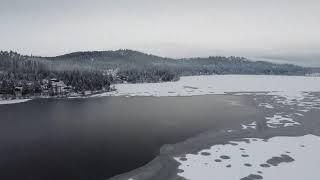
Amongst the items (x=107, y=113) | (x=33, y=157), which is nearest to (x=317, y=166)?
(x=33, y=157)

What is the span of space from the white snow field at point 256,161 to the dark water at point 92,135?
16.4 feet

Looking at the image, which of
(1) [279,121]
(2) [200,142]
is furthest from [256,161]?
(1) [279,121]

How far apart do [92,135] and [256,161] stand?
19.2 metres

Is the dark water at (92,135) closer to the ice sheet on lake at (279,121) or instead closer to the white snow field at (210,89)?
the ice sheet on lake at (279,121)

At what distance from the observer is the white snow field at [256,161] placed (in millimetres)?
24250

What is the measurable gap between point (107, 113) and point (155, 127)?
52.1 ft

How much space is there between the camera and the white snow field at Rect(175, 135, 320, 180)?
24250mm

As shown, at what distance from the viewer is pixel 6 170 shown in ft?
83.7

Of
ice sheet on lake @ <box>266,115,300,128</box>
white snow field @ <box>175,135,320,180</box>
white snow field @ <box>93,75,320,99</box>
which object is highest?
white snow field @ <box>93,75,320,99</box>

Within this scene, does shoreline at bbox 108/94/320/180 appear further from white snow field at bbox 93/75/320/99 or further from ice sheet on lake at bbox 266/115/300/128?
white snow field at bbox 93/75/320/99

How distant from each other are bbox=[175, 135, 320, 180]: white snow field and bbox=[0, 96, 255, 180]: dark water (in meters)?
5.00

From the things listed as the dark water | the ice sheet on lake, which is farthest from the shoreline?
the dark water

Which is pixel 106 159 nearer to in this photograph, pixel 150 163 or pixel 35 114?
pixel 150 163

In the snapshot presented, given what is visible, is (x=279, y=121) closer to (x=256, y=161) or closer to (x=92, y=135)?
(x=256, y=161)
